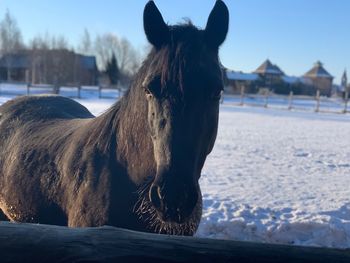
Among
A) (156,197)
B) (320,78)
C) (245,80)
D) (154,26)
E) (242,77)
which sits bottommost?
(156,197)

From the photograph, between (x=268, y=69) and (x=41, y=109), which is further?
(x=268, y=69)

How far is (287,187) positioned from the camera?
266 inches

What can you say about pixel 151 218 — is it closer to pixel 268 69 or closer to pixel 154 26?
pixel 154 26

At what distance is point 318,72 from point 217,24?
70273 mm

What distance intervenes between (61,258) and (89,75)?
57.9 m

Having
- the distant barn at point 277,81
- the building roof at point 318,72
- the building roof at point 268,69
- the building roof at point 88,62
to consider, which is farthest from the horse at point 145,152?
the building roof at point 318,72

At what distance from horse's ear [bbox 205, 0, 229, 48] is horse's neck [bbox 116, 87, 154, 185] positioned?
22.9 inches

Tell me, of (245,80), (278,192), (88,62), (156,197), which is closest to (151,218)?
(156,197)

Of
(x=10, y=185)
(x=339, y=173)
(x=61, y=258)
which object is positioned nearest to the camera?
(x=61, y=258)

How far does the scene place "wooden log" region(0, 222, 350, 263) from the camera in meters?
1.18

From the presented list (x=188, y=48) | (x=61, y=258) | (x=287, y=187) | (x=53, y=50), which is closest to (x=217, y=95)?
(x=188, y=48)

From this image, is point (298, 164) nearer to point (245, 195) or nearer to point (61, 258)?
point (245, 195)

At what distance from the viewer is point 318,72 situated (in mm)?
67500

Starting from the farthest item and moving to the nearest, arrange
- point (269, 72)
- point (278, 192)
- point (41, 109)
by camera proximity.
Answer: point (269, 72) < point (278, 192) < point (41, 109)
